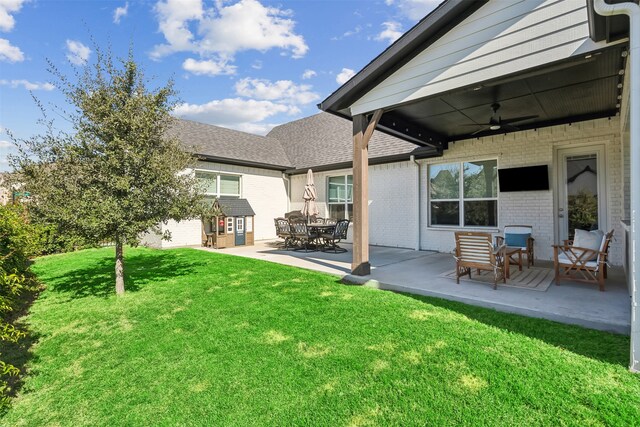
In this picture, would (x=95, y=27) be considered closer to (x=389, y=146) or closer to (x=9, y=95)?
(x=9, y=95)

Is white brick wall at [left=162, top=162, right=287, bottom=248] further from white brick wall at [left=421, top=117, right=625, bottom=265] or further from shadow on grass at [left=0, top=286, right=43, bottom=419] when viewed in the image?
white brick wall at [left=421, top=117, right=625, bottom=265]

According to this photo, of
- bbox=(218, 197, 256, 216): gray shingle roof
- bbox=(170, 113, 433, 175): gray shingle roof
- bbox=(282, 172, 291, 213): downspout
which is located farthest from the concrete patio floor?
bbox=(282, 172, 291, 213): downspout

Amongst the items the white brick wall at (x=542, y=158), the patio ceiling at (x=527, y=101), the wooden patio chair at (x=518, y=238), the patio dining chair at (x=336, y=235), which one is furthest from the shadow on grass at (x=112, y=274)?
the white brick wall at (x=542, y=158)

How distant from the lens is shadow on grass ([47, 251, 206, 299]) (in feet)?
18.3

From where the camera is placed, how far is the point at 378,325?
353cm

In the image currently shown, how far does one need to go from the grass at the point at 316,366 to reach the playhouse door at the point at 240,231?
6.43 m

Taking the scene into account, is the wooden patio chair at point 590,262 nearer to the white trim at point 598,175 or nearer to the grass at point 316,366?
the grass at point 316,366

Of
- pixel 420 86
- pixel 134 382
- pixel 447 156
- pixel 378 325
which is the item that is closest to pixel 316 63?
pixel 447 156

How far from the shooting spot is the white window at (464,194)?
820 cm

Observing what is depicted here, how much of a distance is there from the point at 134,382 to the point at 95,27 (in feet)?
17.3

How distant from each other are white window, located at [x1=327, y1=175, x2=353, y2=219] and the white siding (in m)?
6.48

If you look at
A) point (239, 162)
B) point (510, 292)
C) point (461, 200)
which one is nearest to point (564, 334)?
point (510, 292)

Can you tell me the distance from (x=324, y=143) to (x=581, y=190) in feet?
29.7

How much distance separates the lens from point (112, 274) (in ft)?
22.1
